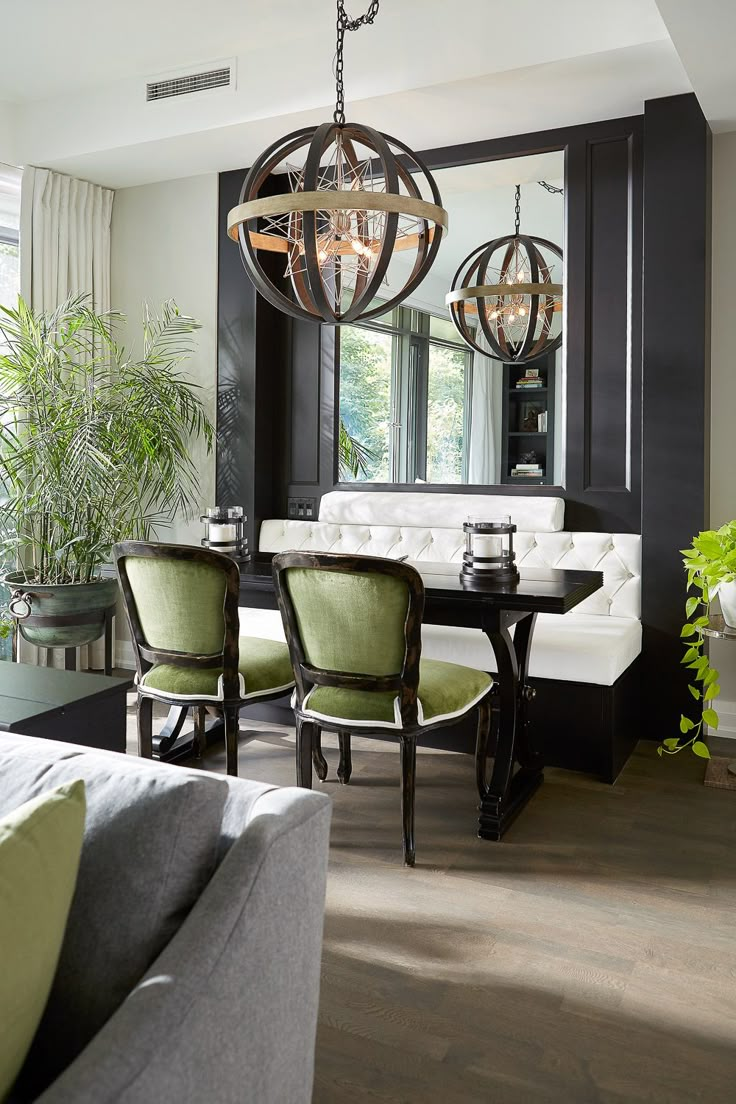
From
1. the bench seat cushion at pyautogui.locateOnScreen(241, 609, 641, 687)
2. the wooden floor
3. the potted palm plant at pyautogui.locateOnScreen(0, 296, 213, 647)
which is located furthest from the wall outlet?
the wooden floor

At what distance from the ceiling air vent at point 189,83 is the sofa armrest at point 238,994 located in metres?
3.86

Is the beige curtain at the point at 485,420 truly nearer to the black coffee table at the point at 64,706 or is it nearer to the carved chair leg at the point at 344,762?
the carved chair leg at the point at 344,762

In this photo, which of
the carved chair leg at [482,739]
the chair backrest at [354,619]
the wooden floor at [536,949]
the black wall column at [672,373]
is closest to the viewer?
the wooden floor at [536,949]

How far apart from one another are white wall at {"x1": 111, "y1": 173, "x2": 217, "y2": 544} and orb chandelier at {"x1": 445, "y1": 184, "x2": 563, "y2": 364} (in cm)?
141

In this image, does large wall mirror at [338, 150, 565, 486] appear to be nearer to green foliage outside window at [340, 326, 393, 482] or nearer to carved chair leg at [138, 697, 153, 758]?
green foliage outside window at [340, 326, 393, 482]

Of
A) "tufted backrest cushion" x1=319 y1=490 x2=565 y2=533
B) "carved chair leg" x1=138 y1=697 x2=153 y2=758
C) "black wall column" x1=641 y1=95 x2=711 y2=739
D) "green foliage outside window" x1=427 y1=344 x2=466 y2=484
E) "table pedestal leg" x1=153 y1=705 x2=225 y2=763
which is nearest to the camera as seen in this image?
"carved chair leg" x1=138 y1=697 x2=153 y2=758

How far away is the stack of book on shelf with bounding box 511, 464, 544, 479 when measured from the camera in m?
4.14

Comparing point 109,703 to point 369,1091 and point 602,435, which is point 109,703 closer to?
point 369,1091

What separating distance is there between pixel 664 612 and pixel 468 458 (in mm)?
1206

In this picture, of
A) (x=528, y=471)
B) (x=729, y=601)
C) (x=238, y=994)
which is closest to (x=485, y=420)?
(x=528, y=471)

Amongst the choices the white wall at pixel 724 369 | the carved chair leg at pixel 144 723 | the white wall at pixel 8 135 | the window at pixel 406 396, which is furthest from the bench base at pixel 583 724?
the white wall at pixel 8 135

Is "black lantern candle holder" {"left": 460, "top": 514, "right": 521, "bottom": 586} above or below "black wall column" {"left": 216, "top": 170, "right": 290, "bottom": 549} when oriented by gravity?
below

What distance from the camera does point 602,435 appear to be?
3.98 metres

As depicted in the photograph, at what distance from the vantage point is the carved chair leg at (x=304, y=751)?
2.73 m
